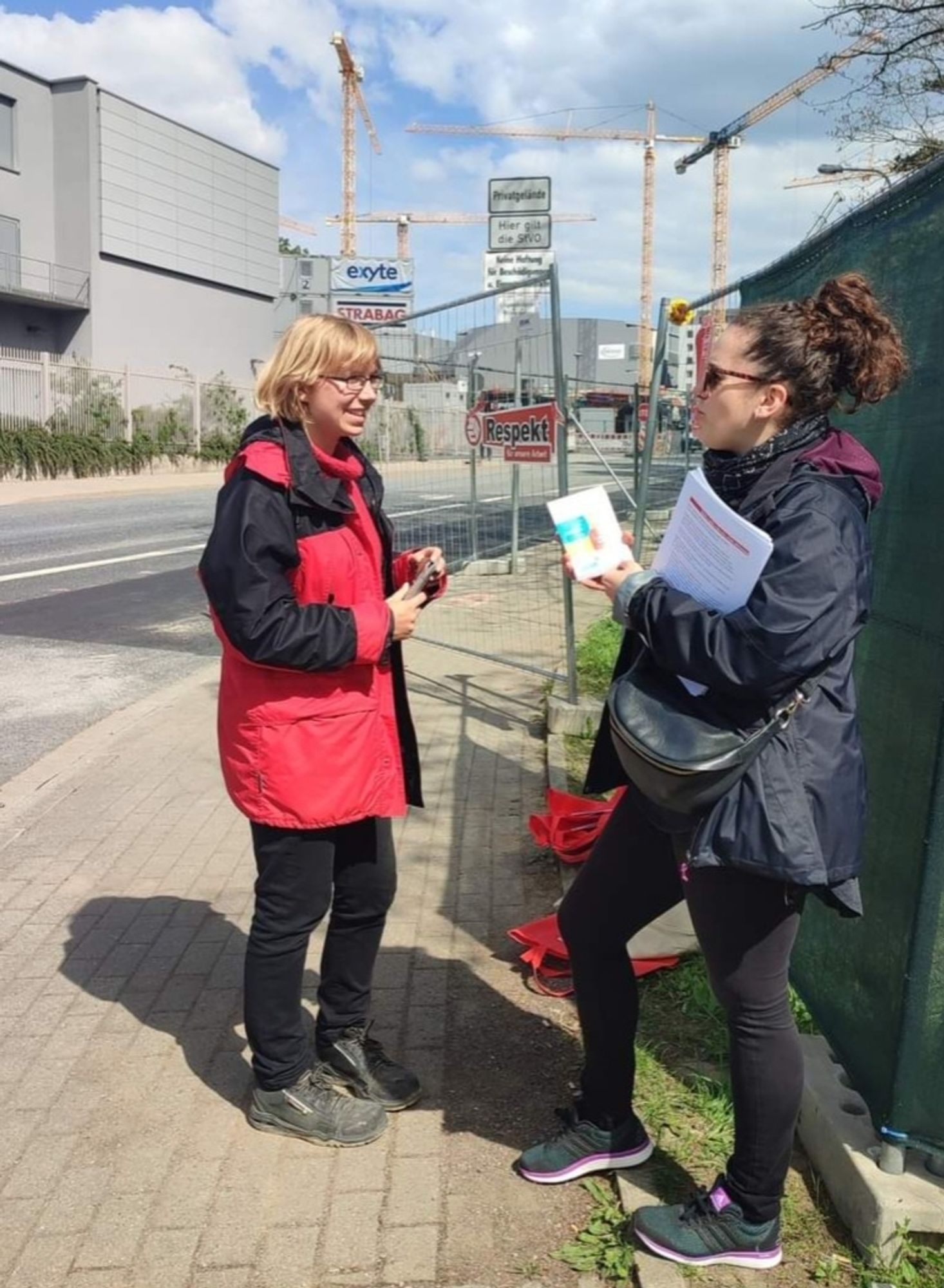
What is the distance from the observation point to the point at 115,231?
138 feet

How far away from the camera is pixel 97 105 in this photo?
4047 centimetres

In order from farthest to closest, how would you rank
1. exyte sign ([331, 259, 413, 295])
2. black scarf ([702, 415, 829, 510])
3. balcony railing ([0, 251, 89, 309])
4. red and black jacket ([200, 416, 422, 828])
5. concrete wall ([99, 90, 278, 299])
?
concrete wall ([99, 90, 278, 299]), exyte sign ([331, 259, 413, 295]), balcony railing ([0, 251, 89, 309]), red and black jacket ([200, 416, 422, 828]), black scarf ([702, 415, 829, 510])

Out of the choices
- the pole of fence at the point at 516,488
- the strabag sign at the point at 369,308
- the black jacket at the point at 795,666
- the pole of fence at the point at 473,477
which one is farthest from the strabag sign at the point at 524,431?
the strabag sign at the point at 369,308

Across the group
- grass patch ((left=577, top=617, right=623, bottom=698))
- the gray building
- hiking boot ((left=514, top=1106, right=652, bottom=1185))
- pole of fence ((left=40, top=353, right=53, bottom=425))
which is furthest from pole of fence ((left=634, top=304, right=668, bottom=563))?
the gray building

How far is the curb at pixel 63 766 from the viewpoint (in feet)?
17.6

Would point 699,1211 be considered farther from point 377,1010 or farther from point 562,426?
point 562,426

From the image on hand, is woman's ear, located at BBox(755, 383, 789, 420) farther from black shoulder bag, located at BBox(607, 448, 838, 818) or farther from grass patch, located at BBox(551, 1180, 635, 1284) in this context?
grass patch, located at BBox(551, 1180, 635, 1284)

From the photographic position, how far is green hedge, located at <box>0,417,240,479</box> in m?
28.9

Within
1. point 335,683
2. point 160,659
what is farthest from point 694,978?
point 160,659

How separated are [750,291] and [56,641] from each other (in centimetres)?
702

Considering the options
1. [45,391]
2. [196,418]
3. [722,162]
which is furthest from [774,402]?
[722,162]

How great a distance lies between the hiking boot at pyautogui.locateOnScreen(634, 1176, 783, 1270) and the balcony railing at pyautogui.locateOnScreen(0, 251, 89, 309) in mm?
39889

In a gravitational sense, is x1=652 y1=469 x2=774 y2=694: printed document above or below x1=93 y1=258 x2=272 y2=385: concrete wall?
below

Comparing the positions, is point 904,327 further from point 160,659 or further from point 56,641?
point 56,641
